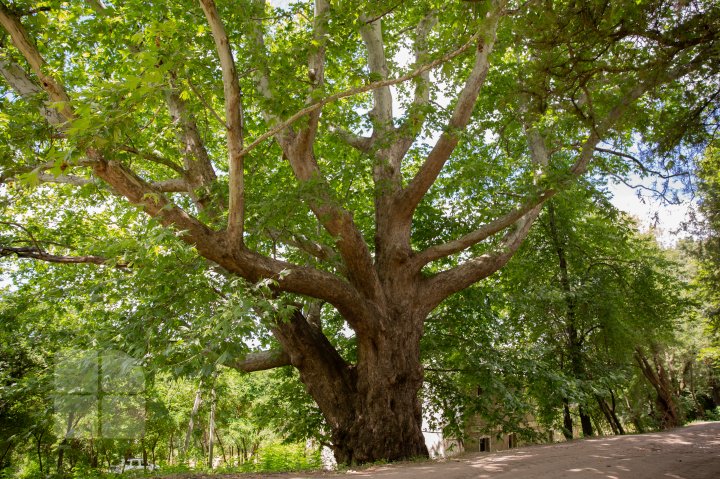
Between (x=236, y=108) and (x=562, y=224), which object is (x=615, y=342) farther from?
(x=236, y=108)

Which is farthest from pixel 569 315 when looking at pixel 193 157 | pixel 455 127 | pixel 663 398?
pixel 193 157

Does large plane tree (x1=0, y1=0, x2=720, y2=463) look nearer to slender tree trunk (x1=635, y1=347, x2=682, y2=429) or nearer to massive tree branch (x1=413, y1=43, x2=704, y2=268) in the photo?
massive tree branch (x1=413, y1=43, x2=704, y2=268)

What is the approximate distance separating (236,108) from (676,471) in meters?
5.68

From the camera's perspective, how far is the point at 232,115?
471cm

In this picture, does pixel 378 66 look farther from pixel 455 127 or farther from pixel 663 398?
pixel 663 398

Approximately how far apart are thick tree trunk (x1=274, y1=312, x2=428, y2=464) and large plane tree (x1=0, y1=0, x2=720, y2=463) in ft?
0.11

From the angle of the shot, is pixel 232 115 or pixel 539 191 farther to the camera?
pixel 539 191

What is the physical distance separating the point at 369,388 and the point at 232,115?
4.97 meters

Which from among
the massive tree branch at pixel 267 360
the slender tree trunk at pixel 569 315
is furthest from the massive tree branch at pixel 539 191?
the slender tree trunk at pixel 569 315

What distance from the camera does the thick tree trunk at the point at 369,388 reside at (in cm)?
714

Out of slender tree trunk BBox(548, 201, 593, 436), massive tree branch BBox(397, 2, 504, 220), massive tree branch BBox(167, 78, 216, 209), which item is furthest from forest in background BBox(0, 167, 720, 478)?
massive tree branch BBox(397, 2, 504, 220)

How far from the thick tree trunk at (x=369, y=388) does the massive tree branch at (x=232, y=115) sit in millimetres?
2602

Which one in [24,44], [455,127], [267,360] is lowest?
[267,360]

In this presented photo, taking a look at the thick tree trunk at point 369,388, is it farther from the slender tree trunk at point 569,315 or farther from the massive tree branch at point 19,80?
the slender tree trunk at point 569,315
